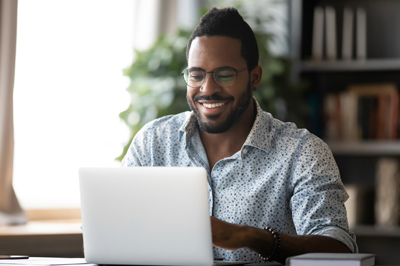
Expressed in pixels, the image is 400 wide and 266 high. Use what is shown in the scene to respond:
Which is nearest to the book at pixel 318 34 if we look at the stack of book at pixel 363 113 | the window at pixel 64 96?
the stack of book at pixel 363 113

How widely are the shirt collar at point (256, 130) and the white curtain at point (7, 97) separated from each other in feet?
3.19

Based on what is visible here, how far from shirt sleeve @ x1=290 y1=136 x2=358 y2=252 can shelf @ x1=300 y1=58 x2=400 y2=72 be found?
5.81 ft

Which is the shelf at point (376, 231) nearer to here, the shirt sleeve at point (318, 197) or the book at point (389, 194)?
the book at point (389, 194)

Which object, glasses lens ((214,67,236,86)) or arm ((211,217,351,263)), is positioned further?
glasses lens ((214,67,236,86))

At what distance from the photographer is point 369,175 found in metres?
3.87

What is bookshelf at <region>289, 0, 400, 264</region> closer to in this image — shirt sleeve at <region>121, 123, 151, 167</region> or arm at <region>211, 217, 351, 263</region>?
shirt sleeve at <region>121, 123, 151, 167</region>

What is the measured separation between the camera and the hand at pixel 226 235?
160cm

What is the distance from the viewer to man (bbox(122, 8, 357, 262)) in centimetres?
191

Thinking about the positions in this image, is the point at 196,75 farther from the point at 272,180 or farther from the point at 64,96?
the point at 64,96

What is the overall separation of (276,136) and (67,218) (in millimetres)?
1468

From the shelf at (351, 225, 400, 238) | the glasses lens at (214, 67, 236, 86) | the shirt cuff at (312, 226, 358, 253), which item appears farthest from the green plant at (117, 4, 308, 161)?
the shirt cuff at (312, 226, 358, 253)

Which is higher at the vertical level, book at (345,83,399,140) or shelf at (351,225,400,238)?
book at (345,83,399,140)

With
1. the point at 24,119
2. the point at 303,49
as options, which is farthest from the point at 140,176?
the point at 303,49

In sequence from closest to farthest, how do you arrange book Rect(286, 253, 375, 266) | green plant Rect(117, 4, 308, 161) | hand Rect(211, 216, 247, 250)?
book Rect(286, 253, 375, 266) < hand Rect(211, 216, 247, 250) < green plant Rect(117, 4, 308, 161)
